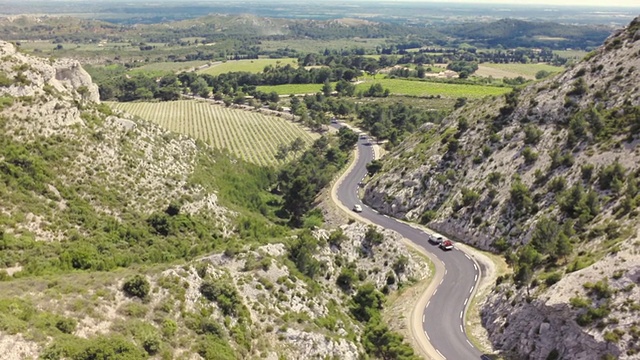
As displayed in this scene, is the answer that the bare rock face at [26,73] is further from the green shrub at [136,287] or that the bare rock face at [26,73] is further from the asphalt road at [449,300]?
the asphalt road at [449,300]

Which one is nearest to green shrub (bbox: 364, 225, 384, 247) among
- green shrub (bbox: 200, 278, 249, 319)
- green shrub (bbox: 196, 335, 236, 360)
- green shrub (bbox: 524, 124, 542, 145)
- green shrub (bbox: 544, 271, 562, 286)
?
green shrub (bbox: 544, 271, 562, 286)

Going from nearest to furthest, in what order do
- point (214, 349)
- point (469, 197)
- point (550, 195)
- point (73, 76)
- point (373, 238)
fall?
point (214, 349) → point (373, 238) → point (550, 195) → point (469, 197) → point (73, 76)

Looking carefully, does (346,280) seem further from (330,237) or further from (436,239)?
(436,239)

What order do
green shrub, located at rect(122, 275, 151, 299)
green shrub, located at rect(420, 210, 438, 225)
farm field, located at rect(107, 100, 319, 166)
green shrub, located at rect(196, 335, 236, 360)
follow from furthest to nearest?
farm field, located at rect(107, 100, 319, 166)
green shrub, located at rect(420, 210, 438, 225)
green shrub, located at rect(122, 275, 151, 299)
green shrub, located at rect(196, 335, 236, 360)

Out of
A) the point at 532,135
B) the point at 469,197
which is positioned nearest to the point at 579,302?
the point at 469,197

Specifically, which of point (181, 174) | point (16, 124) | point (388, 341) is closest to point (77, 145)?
point (16, 124)

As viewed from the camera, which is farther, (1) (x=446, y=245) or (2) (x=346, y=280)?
(1) (x=446, y=245)

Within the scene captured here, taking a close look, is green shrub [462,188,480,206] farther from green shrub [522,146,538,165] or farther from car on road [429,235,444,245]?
green shrub [522,146,538,165]
